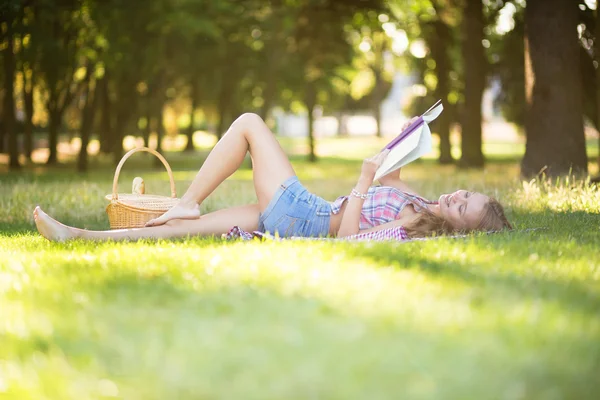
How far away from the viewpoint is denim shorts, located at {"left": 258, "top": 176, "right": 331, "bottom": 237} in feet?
21.2

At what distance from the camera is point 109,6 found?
20.7 meters

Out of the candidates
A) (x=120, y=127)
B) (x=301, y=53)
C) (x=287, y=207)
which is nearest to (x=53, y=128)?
(x=120, y=127)

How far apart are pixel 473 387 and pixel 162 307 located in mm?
1756

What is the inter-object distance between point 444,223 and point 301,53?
568 inches

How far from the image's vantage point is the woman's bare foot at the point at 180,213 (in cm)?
662

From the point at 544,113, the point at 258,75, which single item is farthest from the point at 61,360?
the point at 258,75

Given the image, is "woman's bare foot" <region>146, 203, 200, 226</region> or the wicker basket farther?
the wicker basket

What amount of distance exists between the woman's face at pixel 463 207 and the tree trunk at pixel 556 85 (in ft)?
21.2

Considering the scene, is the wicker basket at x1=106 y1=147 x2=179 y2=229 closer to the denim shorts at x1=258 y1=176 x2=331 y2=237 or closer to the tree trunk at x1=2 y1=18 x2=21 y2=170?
the denim shorts at x1=258 y1=176 x2=331 y2=237

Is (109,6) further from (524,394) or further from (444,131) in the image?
(524,394)

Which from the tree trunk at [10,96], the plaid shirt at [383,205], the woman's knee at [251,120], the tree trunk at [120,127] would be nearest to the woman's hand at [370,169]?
the plaid shirt at [383,205]

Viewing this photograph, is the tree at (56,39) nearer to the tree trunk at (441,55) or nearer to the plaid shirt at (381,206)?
the tree trunk at (441,55)

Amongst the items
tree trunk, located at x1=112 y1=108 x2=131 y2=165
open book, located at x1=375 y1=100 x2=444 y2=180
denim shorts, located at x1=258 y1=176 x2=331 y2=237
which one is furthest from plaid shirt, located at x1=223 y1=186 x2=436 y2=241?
tree trunk, located at x1=112 y1=108 x2=131 y2=165

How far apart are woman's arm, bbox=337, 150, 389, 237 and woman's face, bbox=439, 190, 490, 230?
837mm
